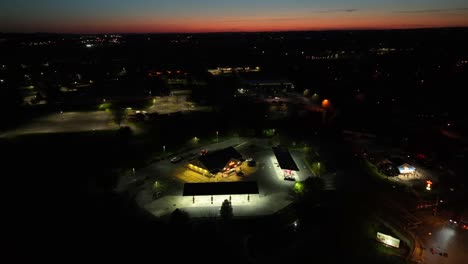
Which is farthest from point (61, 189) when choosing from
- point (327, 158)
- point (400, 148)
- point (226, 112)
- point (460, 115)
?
point (460, 115)

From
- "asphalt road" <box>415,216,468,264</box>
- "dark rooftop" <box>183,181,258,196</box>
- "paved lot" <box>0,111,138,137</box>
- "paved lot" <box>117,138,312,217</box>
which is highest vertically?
"dark rooftop" <box>183,181,258,196</box>

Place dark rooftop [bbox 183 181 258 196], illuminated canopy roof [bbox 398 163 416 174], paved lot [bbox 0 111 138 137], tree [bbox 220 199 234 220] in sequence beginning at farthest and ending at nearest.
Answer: paved lot [bbox 0 111 138 137] < illuminated canopy roof [bbox 398 163 416 174] < dark rooftop [bbox 183 181 258 196] < tree [bbox 220 199 234 220]

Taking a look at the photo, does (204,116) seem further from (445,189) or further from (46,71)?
(46,71)

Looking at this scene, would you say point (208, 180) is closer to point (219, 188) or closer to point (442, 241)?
point (219, 188)

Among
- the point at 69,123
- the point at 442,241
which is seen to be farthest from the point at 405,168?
the point at 69,123

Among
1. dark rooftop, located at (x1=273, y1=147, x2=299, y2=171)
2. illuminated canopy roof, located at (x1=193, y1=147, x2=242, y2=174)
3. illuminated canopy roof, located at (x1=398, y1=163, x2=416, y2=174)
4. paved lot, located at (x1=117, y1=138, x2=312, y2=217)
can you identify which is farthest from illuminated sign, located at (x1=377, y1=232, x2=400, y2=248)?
illuminated canopy roof, located at (x1=193, y1=147, x2=242, y2=174)

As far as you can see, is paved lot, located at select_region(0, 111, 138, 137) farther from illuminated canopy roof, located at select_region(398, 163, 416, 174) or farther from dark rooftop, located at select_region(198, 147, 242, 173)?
illuminated canopy roof, located at select_region(398, 163, 416, 174)

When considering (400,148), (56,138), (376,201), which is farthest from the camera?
(56,138)
